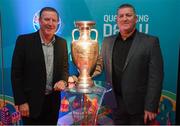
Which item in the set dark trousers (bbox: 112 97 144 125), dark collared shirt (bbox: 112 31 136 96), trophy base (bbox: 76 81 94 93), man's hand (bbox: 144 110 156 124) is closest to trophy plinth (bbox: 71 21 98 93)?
trophy base (bbox: 76 81 94 93)

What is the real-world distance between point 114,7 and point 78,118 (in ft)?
3.24

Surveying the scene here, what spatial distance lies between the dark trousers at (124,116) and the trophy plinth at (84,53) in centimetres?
33

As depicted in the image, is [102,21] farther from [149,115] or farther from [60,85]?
[149,115]

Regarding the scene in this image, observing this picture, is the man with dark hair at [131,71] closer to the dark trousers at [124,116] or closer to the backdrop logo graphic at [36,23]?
the dark trousers at [124,116]

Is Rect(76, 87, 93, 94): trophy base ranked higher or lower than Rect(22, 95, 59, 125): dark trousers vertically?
higher

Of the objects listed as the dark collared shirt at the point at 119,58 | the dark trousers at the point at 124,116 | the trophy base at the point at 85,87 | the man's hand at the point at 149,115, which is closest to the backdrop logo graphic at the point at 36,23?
the dark collared shirt at the point at 119,58

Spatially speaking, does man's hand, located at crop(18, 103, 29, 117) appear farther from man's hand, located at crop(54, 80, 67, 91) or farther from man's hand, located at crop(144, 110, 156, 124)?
man's hand, located at crop(144, 110, 156, 124)

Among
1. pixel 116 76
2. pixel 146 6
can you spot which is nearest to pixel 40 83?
pixel 116 76

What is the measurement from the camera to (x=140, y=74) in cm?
223

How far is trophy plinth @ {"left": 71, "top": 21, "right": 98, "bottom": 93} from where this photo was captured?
2.05 metres

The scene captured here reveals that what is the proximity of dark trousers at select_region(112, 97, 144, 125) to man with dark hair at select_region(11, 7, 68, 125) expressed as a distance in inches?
17.8

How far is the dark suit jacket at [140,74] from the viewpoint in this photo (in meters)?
2.16

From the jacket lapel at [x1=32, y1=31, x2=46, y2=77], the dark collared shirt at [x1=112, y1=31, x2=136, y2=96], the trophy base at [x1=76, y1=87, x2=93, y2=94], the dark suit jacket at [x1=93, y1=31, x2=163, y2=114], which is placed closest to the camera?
the trophy base at [x1=76, y1=87, x2=93, y2=94]

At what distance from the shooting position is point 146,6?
2.49 meters
